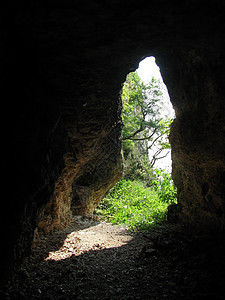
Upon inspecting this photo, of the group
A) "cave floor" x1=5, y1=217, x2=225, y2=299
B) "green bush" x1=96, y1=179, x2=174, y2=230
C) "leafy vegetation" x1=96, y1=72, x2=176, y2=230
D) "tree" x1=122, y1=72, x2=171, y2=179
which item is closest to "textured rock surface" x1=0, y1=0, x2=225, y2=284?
"cave floor" x1=5, y1=217, x2=225, y2=299

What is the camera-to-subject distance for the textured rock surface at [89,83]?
86.8 inches

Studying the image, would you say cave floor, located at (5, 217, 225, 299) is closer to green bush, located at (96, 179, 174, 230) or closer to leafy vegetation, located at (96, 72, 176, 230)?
green bush, located at (96, 179, 174, 230)

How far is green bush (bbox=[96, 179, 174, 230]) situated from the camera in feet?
24.1

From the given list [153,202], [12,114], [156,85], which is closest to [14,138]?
[12,114]

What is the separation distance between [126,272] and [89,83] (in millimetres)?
3056

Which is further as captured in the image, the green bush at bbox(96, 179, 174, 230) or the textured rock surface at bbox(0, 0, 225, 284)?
the green bush at bbox(96, 179, 174, 230)

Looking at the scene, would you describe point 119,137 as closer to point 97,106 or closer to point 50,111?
point 97,106

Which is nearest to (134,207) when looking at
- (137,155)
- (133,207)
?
(133,207)

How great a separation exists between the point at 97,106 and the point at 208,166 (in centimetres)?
258

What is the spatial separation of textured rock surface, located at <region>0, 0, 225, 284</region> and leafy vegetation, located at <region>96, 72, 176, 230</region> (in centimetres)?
407

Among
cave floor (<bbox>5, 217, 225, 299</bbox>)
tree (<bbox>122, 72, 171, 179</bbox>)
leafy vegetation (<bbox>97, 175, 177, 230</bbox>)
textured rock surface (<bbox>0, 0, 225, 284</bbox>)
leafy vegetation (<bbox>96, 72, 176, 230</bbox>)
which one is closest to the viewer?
textured rock surface (<bbox>0, 0, 225, 284</bbox>)

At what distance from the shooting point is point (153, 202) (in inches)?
436

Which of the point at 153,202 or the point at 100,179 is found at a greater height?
the point at 100,179

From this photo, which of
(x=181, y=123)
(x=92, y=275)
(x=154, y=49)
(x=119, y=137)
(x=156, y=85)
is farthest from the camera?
(x=156, y=85)
